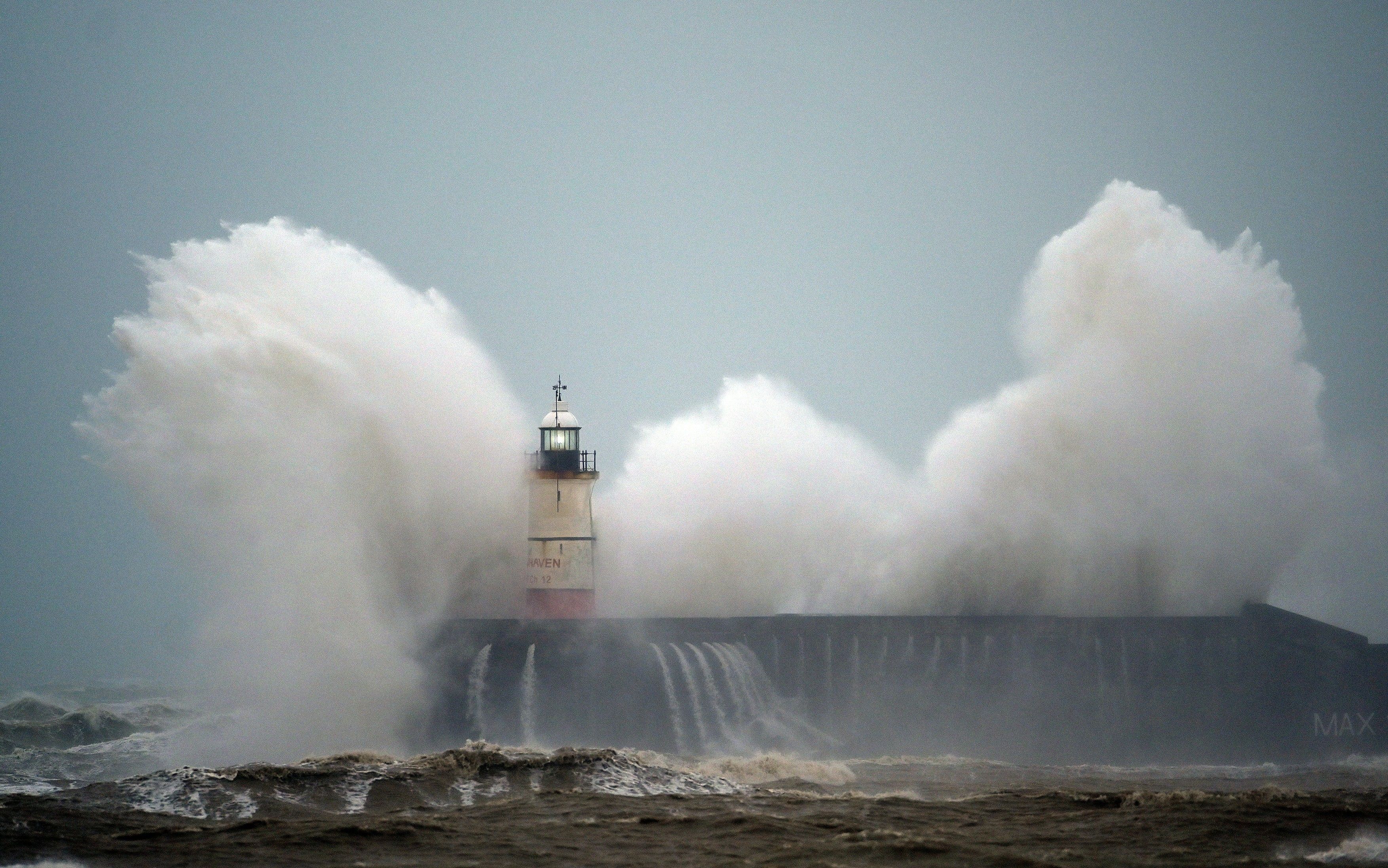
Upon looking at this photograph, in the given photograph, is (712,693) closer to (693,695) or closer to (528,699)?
(693,695)

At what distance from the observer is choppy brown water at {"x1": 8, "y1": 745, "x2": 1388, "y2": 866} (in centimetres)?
1363

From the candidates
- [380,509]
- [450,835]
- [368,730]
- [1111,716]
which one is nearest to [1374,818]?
[450,835]

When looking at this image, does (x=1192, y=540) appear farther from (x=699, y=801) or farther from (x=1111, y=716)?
(x=699, y=801)

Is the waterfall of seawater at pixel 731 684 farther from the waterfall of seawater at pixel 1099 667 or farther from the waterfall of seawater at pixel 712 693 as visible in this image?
the waterfall of seawater at pixel 1099 667

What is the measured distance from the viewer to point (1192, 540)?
1387 inches

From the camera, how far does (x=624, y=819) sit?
1560 cm

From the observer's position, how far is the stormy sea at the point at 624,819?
537 inches

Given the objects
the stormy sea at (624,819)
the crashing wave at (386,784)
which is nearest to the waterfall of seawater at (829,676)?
the stormy sea at (624,819)

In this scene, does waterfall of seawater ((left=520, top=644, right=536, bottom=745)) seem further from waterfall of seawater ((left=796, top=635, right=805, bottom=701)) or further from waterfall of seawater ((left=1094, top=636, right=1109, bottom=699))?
waterfall of seawater ((left=1094, top=636, right=1109, bottom=699))

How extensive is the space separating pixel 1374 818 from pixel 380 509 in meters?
23.1

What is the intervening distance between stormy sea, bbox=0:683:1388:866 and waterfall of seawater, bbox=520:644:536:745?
5779 mm

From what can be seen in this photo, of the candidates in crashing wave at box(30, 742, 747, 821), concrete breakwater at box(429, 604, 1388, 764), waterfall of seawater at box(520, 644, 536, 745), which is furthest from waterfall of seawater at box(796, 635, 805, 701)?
crashing wave at box(30, 742, 747, 821)

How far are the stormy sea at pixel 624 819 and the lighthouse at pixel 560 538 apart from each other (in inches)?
402

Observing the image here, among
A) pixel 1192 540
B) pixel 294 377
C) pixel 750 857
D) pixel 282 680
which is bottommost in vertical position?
pixel 750 857
